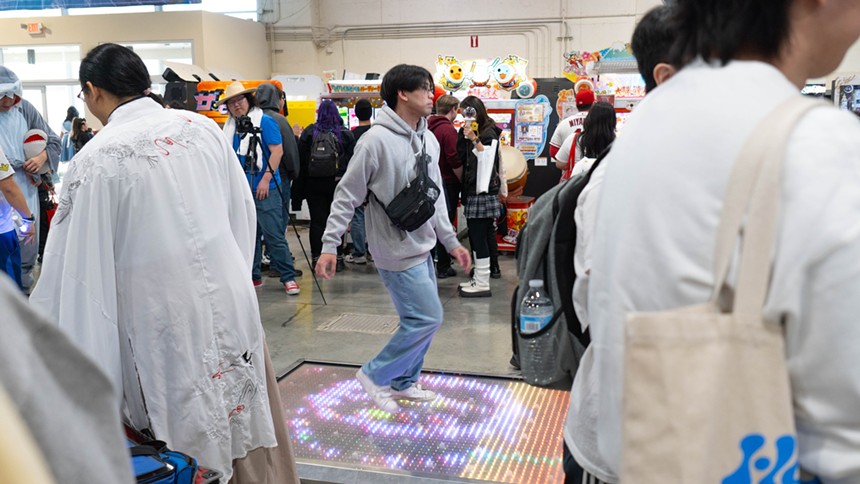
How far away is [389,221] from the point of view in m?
3.24

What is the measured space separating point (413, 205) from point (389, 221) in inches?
5.2

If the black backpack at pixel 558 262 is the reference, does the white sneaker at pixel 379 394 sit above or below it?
below

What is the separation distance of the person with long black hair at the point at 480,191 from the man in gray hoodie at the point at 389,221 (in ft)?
8.72

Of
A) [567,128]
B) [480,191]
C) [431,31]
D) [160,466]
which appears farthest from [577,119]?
[431,31]

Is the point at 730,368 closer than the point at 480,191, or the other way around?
the point at 730,368

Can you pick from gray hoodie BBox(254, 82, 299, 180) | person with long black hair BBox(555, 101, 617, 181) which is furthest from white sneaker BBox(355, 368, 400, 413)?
gray hoodie BBox(254, 82, 299, 180)

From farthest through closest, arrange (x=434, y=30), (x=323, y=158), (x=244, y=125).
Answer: (x=434, y=30)
(x=323, y=158)
(x=244, y=125)

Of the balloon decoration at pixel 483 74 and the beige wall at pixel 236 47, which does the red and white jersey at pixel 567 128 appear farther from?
the beige wall at pixel 236 47

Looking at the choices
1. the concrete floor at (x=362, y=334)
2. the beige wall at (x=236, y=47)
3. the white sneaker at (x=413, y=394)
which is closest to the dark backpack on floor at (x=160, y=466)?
the white sneaker at (x=413, y=394)

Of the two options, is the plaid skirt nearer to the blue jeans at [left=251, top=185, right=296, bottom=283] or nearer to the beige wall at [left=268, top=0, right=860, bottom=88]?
the blue jeans at [left=251, top=185, right=296, bottom=283]

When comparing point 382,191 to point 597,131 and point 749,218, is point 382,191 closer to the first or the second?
point 597,131

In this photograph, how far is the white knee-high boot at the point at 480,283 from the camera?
19.7ft

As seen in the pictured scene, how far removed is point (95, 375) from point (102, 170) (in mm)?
1569

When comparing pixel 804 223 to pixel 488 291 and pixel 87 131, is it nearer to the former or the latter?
pixel 488 291
